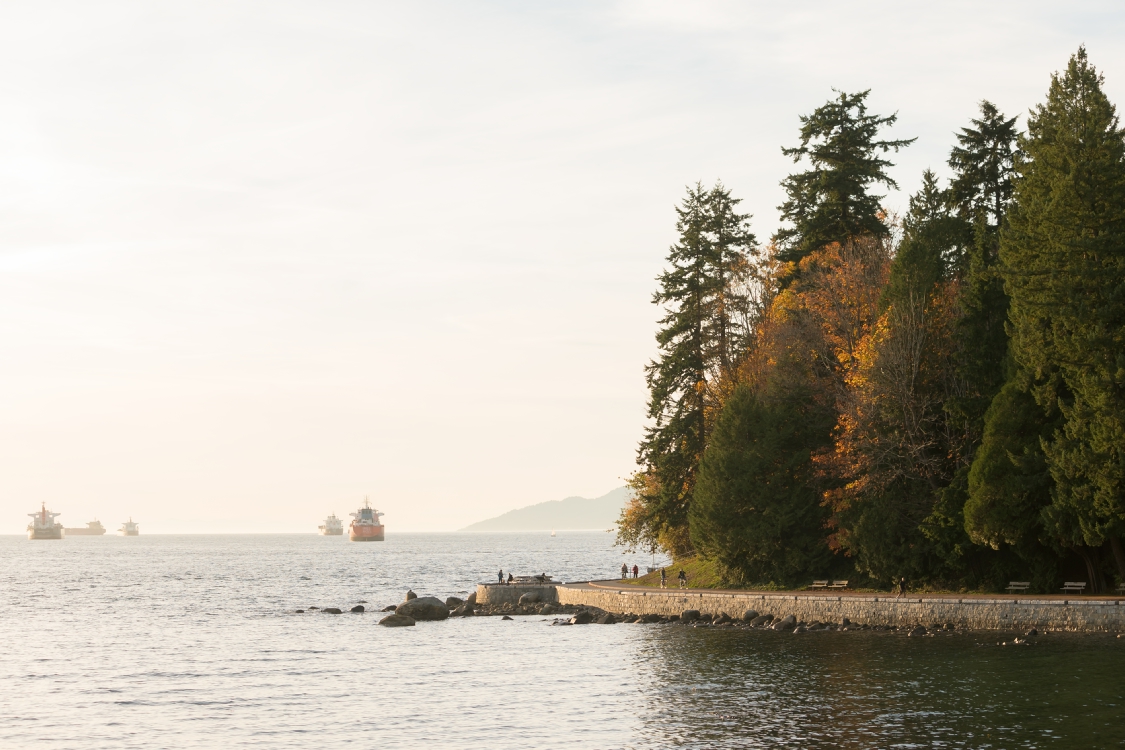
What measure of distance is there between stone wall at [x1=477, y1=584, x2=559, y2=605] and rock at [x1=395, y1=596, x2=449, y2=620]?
5.47 metres

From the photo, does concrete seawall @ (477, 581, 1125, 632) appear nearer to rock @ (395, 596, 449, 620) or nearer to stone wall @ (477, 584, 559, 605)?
stone wall @ (477, 584, 559, 605)

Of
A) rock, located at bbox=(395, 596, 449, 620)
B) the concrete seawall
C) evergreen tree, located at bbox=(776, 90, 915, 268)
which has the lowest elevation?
rock, located at bbox=(395, 596, 449, 620)

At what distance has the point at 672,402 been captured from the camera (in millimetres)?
71000

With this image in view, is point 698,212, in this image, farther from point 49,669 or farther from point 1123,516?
point 49,669

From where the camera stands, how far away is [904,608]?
162 ft

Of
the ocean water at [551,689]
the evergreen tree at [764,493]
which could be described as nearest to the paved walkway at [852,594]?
the evergreen tree at [764,493]

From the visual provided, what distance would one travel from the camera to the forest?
1839 inches

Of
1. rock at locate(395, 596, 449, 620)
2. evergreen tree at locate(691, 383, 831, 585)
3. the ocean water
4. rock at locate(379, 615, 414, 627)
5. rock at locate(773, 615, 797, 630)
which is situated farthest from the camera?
rock at locate(395, 596, 449, 620)

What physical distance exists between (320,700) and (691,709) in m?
13.3

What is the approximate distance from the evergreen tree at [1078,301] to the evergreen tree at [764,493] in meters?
12.7

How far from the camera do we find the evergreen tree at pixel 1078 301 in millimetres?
45081

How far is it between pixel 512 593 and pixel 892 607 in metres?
30.2

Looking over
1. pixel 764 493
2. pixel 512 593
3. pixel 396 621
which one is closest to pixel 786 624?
pixel 764 493

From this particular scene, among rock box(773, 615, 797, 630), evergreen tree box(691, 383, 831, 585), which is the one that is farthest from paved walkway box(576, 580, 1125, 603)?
rock box(773, 615, 797, 630)
